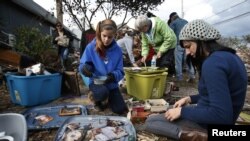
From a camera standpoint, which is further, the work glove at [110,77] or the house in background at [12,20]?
the house in background at [12,20]

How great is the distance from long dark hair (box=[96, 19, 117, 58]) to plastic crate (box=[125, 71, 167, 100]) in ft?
2.68

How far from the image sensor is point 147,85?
14.6 feet

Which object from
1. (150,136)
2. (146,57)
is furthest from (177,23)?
(150,136)

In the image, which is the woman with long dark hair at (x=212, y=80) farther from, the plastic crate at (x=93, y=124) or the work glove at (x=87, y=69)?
the work glove at (x=87, y=69)

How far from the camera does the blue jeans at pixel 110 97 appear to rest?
3814 mm

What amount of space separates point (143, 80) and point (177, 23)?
2.58 metres

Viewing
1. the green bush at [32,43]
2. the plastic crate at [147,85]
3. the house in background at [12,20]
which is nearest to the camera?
the plastic crate at [147,85]

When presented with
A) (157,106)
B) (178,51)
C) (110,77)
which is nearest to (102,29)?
(110,77)

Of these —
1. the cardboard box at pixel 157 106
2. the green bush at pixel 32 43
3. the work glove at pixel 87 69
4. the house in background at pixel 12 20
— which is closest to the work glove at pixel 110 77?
the work glove at pixel 87 69

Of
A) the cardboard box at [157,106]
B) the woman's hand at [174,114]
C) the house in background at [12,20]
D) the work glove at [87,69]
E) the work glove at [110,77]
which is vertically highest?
the house in background at [12,20]

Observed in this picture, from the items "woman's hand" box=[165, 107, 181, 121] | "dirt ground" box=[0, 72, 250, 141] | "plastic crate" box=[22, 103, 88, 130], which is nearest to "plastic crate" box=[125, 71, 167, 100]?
"dirt ground" box=[0, 72, 250, 141]

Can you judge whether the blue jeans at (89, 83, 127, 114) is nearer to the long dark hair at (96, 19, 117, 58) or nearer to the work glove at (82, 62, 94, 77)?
the work glove at (82, 62, 94, 77)

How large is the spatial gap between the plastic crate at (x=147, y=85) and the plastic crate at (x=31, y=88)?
1.27 m

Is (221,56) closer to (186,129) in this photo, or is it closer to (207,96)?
(207,96)
